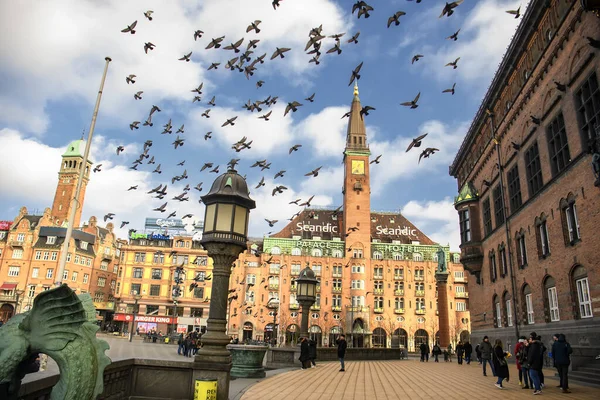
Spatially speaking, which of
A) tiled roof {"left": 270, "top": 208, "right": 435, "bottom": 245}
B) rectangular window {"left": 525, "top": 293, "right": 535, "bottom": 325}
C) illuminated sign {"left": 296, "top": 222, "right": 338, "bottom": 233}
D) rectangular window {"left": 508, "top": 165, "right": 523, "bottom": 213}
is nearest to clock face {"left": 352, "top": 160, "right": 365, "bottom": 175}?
tiled roof {"left": 270, "top": 208, "right": 435, "bottom": 245}

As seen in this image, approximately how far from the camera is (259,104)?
48.3 feet

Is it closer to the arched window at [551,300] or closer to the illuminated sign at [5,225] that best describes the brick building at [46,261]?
the illuminated sign at [5,225]

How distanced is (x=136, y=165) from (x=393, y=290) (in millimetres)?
67829

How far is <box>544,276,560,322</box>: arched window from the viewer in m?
22.1

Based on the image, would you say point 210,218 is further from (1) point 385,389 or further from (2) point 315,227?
(2) point 315,227

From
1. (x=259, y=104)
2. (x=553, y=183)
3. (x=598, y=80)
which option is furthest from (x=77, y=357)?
(x=553, y=183)

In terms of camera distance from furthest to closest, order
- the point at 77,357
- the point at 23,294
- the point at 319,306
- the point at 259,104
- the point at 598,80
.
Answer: the point at 319,306, the point at 23,294, the point at 598,80, the point at 259,104, the point at 77,357

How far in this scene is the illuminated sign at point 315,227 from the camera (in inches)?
3457

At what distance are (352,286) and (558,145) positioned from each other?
195 ft

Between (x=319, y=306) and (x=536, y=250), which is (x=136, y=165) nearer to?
(x=536, y=250)

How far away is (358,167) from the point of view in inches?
3319

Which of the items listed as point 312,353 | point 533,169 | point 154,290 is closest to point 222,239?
point 312,353

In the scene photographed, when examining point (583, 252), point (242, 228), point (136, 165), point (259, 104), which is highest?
point (259, 104)

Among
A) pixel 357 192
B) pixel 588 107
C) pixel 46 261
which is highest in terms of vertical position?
pixel 357 192
